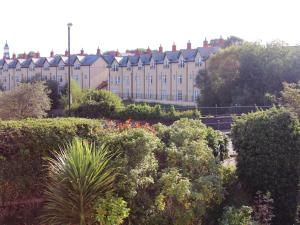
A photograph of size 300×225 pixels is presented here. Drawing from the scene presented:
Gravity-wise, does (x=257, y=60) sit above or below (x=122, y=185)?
above

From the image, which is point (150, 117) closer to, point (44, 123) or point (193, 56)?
point (44, 123)

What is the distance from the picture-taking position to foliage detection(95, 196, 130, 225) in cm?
816

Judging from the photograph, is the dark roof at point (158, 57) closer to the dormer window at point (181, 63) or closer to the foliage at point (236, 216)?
the dormer window at point (181, 63)

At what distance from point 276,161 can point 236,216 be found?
251 cm

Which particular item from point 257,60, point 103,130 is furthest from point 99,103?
point 103,130

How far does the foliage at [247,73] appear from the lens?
138ft

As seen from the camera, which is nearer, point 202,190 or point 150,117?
point 202,190

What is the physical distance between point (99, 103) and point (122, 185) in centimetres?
2700

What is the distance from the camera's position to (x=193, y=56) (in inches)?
2491

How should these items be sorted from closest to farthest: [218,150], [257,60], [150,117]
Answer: [218,150]
[150,117]
[257,60]

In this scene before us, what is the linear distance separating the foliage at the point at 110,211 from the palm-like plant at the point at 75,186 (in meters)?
0.19

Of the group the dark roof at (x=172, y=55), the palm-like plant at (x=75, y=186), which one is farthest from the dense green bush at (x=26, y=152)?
the dark roof at (x=172, y=55)

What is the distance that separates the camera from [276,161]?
11.3m

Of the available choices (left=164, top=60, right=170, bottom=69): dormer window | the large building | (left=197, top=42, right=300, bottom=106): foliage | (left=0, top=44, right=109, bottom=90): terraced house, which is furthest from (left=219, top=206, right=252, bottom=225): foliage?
(left=0, top=44, right=109, bottom=90): terraced house
